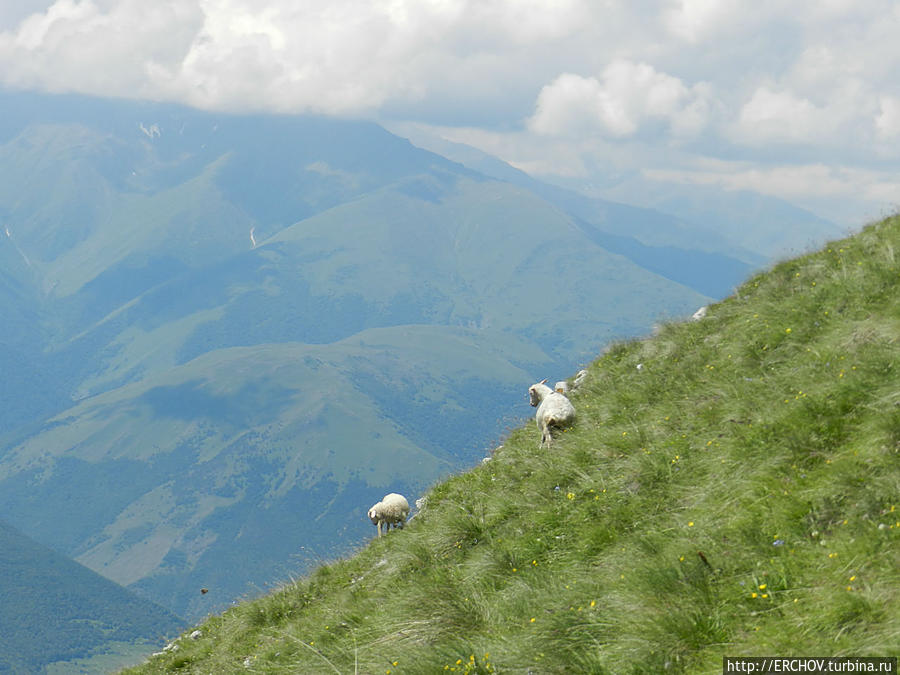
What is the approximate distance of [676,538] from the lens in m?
7.87

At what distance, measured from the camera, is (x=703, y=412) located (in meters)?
11.1

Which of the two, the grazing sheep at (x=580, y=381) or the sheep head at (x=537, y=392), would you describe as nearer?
the sheep head at (x=537, y=392)

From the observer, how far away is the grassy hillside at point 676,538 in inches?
249

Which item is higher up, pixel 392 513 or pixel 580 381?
pixel 580 381

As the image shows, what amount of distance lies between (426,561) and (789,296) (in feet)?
32.4

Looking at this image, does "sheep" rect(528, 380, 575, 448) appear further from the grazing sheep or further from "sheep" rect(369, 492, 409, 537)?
"sheep" rect(369, 492, 409, 537)

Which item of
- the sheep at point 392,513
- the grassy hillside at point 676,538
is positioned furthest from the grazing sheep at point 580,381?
the sheep at point 392,513

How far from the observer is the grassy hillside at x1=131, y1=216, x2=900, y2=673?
633cm

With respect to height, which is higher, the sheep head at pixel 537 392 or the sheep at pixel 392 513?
the sheep head at pixel 537 392

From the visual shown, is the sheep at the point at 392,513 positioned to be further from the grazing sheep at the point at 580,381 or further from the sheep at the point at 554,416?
the sheep at the point at 554,416

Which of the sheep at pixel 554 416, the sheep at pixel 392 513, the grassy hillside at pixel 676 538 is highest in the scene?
the sheep at pixel 554 416

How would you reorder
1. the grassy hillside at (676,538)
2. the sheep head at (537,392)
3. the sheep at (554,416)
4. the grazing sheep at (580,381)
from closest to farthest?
the grassy hillside at (676,538) < the sheep at (554,416) < the sheep head at (537,392) < the grazing sheep at (580,381)

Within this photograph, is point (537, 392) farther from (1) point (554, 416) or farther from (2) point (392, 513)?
(2) point (392, 513)

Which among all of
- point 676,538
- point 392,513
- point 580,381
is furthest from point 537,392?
point 676,538
